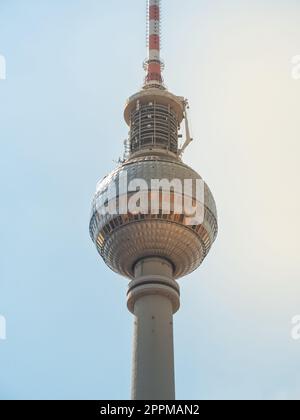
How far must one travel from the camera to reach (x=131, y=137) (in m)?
78.9

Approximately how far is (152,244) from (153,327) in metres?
7.90

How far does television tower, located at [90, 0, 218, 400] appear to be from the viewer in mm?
62031

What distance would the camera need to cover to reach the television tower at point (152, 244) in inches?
2442

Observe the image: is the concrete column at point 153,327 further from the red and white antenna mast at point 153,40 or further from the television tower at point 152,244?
the red and white antenna mast at point 153,40

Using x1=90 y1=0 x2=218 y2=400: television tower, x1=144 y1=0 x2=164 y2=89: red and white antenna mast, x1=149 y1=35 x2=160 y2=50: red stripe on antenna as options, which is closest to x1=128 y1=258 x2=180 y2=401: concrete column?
x1=90 y1=0 x2=218 y2=400: television tower

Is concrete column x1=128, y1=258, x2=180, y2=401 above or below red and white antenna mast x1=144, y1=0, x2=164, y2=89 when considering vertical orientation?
below

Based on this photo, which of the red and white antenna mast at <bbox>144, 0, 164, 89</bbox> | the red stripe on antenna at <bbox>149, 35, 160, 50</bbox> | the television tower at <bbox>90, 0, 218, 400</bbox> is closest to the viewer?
the television tower at <bbox>90, 0, 218, 400</bbox>

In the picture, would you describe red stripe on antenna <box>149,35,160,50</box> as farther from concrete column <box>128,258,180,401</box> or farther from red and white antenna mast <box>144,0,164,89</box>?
concrete column <box>128,258,180,401</box>

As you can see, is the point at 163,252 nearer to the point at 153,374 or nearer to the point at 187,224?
the point at 187,224

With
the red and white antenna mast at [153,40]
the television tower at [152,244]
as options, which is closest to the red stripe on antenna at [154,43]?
the red and white antenna mast at [153,40]

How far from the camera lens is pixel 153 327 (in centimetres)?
6331

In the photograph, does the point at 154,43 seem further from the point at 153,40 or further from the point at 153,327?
the point at 153,327

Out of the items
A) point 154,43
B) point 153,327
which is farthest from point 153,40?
point 153,327
